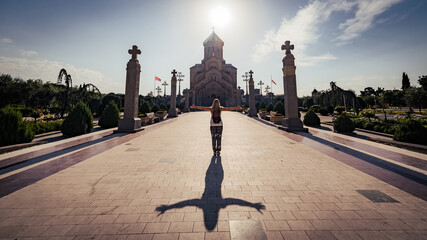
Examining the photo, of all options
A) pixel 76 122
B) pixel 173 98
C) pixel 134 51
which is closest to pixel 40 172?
pixel 76 122

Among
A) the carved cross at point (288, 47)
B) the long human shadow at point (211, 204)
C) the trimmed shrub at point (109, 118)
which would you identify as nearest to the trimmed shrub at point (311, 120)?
the carved cross at point (288, 47)

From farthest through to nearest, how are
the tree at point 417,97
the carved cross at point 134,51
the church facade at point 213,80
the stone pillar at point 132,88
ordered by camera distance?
1. the church facade at point 213,80
2. the tree at point 417,97
3. the carved cross at point 134,51
4. the stone pillar at point 132,88

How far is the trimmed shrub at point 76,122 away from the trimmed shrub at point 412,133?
→ 17112mm

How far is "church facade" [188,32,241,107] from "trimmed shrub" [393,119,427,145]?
42669 millimetres

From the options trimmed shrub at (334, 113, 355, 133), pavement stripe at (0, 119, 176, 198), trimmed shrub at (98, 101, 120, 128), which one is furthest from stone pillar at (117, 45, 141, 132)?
trimmed shrub at (334, 113, 355, 133)

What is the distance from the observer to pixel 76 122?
981cm

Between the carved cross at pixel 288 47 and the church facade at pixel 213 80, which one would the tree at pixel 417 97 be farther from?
the church facade at pixel 213 80

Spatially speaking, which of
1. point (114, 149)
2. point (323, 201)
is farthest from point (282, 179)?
point (114, 149)

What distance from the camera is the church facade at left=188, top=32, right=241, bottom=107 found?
5281cm

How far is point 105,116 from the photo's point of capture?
44.0 feet

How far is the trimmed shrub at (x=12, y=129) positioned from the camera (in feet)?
21.8

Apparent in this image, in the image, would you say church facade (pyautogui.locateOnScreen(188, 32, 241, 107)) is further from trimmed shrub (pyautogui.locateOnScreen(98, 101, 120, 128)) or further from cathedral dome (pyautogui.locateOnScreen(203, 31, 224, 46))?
trimmed shrub (pyautogui.locateOnScreen(98, 101, 120, 128))

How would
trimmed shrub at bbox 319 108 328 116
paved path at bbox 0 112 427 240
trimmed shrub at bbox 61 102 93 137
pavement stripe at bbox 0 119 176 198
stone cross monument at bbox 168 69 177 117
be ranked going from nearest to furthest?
paved path at bbox 0 112 427 240 < pavement stripe at bbox 0 119 176 198 < trimmed shrub at bbox 61 102 93 137 < stone cross monument at bbox 168 69 177 117 < trimmed shrub at bbox 319 108 328 116

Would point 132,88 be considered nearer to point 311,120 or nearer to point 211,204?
point 211,204
